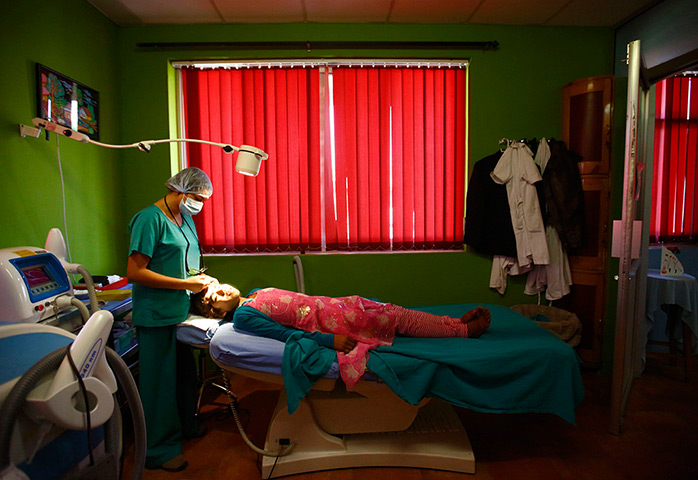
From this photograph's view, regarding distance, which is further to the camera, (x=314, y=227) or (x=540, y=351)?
(x=314, y=227)

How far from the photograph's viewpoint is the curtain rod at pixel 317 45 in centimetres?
249

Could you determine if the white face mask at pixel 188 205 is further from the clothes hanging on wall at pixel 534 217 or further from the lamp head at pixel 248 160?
the clothes hanging on wall at pixel 534 217

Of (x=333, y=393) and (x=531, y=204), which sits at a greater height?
(x=531, y=204)

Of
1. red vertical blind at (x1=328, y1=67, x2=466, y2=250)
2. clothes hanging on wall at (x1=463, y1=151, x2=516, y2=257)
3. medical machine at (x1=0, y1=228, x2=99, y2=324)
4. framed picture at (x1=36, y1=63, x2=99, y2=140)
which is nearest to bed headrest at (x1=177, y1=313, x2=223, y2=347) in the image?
medical machine at (x1=0, y1=228, x2=99, y2=324)

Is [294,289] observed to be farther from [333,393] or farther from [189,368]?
[333,393]

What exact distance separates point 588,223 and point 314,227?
6.39 feet

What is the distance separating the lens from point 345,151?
8.78 feet

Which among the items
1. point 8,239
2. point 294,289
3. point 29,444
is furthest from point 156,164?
point 29,444

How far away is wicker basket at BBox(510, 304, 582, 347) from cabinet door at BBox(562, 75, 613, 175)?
999 mm

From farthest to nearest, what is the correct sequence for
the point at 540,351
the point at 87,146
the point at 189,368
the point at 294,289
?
the point at 294,289 → the point at 87,146 → the point at 189,368 → the point at 540,351

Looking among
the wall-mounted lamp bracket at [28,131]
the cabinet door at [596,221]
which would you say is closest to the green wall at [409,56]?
the cabinet door at [596,221]

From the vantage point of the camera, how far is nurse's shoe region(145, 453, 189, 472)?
5.61 feet

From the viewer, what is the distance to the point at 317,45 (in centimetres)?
252

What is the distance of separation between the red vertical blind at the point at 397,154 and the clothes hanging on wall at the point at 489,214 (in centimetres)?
16
